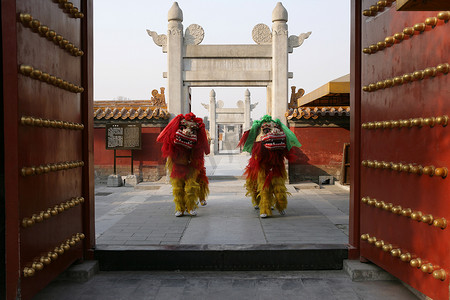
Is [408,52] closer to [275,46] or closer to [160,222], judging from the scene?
[160,222]

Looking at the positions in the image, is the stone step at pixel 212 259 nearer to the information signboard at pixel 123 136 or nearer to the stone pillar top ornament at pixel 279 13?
the information signboard at pixel 123 136

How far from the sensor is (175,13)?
1065cm

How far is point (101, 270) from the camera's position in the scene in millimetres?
3441

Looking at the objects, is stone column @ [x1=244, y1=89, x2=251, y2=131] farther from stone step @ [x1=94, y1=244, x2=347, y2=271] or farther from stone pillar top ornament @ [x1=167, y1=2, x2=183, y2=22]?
stone step @ [x1=94, y1=244, x2=347, y2=271]

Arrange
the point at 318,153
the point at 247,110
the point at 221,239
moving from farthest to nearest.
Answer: the point at 247,110, the point at 318,153, the point at 221,239

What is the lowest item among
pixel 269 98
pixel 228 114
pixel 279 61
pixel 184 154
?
pixel 184 154

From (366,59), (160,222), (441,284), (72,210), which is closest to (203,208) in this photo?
(160,222)

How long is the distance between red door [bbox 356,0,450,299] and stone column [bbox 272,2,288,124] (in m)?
7.49

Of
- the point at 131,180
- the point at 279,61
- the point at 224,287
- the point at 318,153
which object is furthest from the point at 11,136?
the point at 279,61

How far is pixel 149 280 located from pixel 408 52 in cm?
267

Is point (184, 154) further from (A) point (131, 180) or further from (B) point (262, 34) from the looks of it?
(B) point (262, 34)

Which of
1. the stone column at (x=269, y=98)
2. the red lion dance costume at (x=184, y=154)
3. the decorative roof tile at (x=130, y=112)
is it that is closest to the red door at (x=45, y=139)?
the red lion dance costume at (x=184, y=154)

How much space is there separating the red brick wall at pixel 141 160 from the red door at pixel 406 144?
26.3 feet

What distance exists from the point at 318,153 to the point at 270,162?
504 centimetres
